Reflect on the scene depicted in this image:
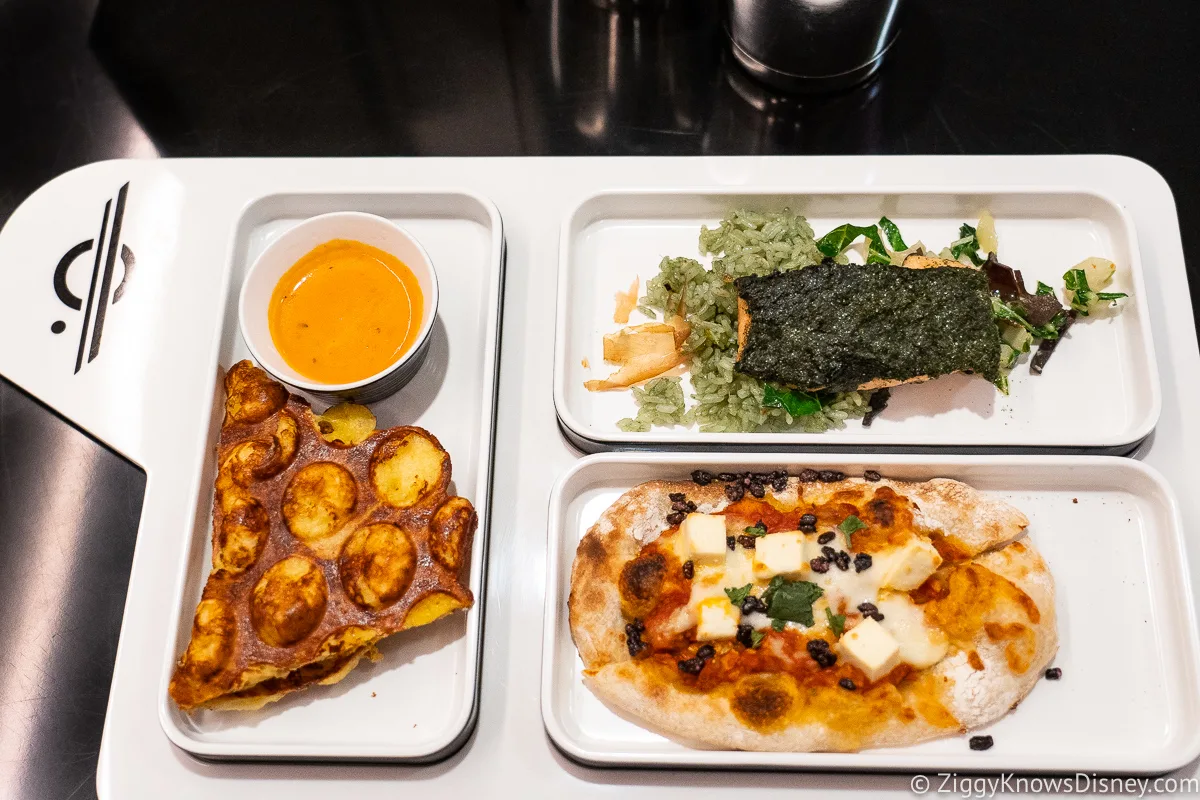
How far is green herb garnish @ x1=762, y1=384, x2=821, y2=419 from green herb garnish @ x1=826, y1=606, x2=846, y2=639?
0.65m

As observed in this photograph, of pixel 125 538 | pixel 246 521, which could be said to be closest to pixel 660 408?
pixel 246 521

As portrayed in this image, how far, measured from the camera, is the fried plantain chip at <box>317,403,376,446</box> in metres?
2.76

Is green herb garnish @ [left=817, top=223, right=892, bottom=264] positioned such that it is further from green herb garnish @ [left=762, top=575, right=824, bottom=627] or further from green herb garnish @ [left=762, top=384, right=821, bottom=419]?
green herb garnish @ [left=762, top=575, right=824, bottom=627]

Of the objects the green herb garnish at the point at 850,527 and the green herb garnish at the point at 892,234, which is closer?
the green herb garnish at the point at 850,527

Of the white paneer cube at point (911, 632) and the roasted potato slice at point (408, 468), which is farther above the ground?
the roasted potato slice at point (408, 468)

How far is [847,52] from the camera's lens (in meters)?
3.43

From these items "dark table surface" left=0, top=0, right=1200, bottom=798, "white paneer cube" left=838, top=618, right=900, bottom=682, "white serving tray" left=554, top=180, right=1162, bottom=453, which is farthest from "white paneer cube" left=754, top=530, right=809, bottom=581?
"dark table surface" left=0, top=0, right=1200, bottom=798

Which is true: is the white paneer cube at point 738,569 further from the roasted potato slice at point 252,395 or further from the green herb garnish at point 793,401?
the roasted potato slice at point 252,395

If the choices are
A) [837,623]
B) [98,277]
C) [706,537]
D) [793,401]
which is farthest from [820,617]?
[98,277]

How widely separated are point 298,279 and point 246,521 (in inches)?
31.5

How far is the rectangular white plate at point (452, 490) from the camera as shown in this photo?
8.21ft

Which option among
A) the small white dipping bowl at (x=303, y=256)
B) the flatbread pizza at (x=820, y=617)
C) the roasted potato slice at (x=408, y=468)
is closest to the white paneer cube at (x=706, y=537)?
the flatbread pizza at (x=820, y=617)

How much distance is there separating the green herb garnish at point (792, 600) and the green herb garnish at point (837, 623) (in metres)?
0.06

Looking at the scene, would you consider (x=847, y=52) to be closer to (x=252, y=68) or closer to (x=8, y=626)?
(x=252, y=68)
